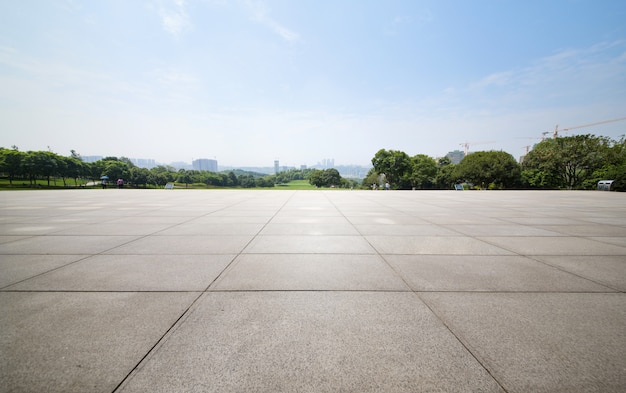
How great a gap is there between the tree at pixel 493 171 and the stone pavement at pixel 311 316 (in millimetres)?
52582

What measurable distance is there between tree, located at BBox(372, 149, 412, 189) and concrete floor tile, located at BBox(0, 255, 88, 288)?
6807cm

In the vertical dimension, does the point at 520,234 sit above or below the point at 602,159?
below

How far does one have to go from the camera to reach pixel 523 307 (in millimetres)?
3088

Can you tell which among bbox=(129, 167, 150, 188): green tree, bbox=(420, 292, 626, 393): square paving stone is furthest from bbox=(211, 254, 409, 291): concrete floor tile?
bbox=(129, 167, 150, 188): green tree

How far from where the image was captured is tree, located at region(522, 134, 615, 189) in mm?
37844

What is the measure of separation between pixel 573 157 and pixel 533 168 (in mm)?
12703

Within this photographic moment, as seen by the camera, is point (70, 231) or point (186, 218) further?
point (186, 218)

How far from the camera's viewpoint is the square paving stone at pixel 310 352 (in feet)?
6.30

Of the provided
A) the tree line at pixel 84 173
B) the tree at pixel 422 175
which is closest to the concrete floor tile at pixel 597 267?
the tree at pixel 422 175

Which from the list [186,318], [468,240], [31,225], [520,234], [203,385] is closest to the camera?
[203,385]

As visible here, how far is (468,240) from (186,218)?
964 cm

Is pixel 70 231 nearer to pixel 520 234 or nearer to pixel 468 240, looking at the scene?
pixel 468 240

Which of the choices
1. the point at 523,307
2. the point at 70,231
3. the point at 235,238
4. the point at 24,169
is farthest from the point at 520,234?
the point at 24,169

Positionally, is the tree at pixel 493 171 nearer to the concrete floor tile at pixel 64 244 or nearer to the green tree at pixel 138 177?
the concrete floor tile at pixel 64 244
